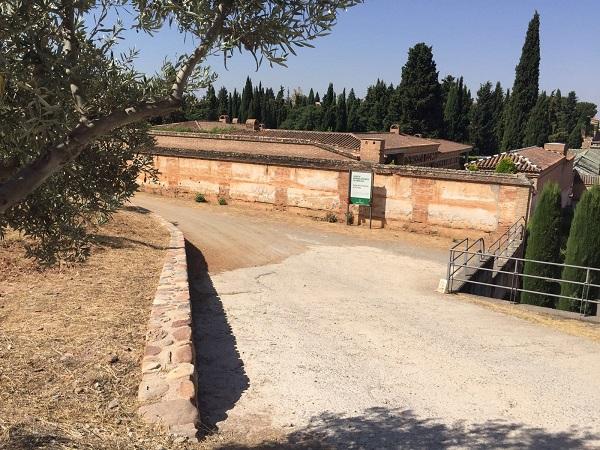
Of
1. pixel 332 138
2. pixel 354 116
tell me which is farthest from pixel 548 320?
pixel 354 116

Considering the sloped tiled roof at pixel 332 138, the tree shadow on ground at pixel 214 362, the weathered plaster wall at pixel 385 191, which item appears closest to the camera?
the tree shadow on ground at pixel 214 362

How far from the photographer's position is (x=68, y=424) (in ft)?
15.6

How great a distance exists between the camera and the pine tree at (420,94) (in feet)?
162

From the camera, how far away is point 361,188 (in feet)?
65.8

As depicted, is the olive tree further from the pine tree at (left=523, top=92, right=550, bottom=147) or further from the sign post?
the pine tree at (left=523, top=92, right=550, bottom=147)

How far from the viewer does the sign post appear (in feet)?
65.5

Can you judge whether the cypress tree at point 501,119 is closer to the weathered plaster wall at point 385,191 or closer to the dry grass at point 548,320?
the weathered plaster wall at point 385,191

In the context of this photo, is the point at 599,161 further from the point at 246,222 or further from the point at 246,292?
the point at 246,292

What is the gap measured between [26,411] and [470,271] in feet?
35.5

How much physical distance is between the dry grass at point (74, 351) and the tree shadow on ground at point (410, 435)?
122 cm

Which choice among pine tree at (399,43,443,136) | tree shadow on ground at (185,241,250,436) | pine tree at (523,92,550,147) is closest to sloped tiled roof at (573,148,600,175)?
pine tree at (523,92,550,147)

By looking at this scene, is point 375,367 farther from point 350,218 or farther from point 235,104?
point 235,104

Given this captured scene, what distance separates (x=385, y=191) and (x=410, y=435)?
15105mm

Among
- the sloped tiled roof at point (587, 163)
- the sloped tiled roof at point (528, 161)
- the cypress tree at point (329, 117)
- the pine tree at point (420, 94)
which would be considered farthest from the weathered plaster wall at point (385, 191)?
the cypress tree at point (329, 117)
